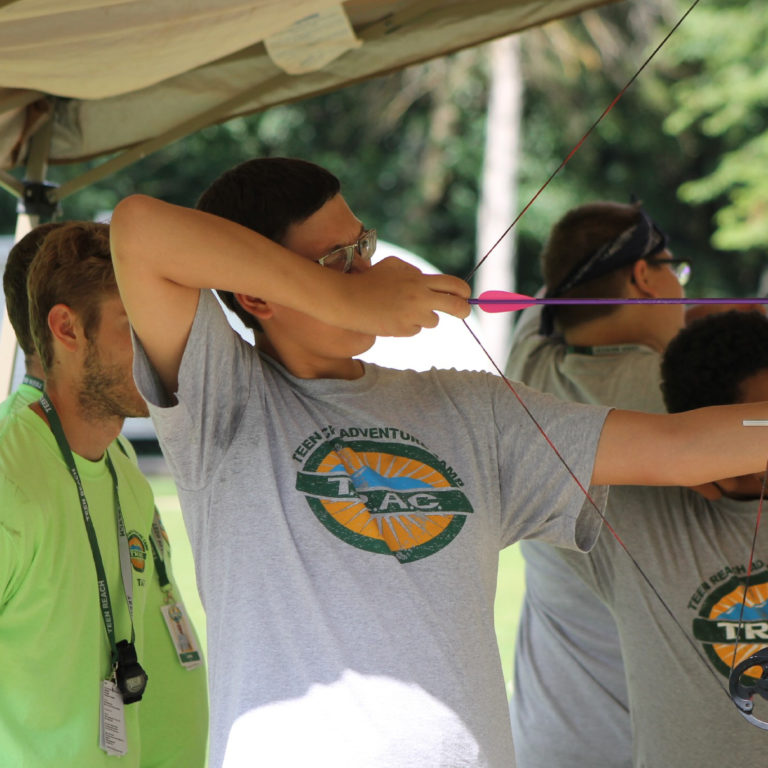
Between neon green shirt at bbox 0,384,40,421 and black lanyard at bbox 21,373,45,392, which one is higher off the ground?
black lanyard at bbox 21,373,45,392

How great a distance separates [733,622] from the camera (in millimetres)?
1675

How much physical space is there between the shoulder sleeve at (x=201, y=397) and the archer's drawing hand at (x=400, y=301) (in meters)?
0.18

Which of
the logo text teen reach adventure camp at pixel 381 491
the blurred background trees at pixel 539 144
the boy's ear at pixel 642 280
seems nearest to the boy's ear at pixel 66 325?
the logo text teen reach adventure camp at pixel 381 491

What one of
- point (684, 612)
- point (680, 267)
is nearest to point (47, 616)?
point (684, 612)

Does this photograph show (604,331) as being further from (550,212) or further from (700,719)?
(550,212)

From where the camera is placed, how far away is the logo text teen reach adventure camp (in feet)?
4.51

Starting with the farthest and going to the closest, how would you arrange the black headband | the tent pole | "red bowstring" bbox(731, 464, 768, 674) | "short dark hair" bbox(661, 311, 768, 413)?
the tent pole, the black headband, "short dark hair" bbox(661, 311, 768, 413), "red bowstring" bbox(731, 464, 768, 674)

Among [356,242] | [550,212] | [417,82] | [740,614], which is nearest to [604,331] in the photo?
[740,614]

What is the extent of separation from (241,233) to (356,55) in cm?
138

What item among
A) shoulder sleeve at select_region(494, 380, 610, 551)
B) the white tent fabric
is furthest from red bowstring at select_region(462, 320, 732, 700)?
the white tent fabric

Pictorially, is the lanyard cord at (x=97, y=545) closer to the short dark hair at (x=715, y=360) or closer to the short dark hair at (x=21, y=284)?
the short dark hair at (x=21, y=284)

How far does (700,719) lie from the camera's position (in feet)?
5.40

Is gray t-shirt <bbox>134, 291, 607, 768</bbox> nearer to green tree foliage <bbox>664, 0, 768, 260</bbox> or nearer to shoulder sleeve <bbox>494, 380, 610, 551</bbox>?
shoulder sleeve <bbox>494, 380, 610, 551</bbox>

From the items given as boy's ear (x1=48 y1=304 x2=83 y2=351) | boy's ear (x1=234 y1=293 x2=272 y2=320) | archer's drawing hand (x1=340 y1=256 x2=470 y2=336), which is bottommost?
archer's drawing hand (x1=340 y1=256 x2=470 y2=336)
